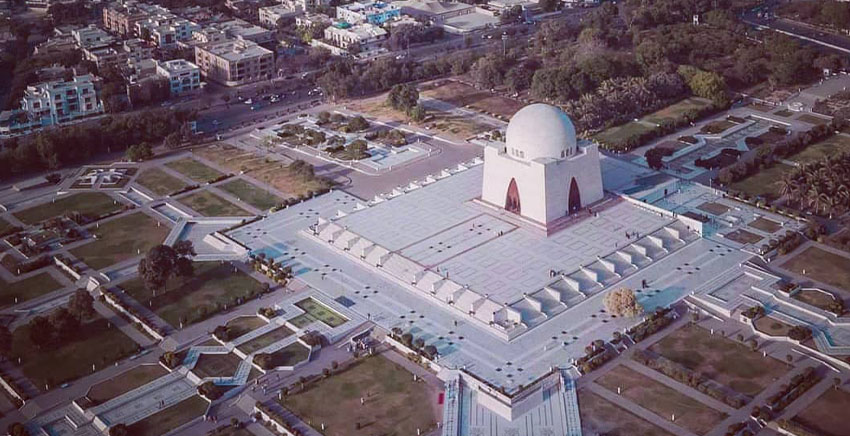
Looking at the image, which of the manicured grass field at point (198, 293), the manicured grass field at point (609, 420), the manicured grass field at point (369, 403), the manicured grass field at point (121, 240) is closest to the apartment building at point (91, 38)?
the manicured grass field at point (121, 240)

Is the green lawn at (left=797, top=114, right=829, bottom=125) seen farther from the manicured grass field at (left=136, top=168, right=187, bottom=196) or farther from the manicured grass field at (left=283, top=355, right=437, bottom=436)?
the manicured grass field at (left=136, top=168, right=187, bottom=196)

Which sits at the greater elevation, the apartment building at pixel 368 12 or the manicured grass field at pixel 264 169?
the apartment building at pixel 368 12

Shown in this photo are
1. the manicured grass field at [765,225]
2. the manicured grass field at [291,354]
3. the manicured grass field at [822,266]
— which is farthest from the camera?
the manicured grass field at [765,225]

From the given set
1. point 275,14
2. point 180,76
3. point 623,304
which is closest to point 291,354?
point 623,304

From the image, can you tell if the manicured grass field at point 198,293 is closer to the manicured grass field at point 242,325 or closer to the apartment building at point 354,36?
the manicured grass field at point 242,325

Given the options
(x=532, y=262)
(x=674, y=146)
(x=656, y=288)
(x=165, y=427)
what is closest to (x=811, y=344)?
(x=656, y=288)

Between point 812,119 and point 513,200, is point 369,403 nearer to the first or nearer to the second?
point 513,200

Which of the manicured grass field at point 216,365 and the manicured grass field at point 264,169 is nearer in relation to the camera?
the manicured grass field at point 216,365
